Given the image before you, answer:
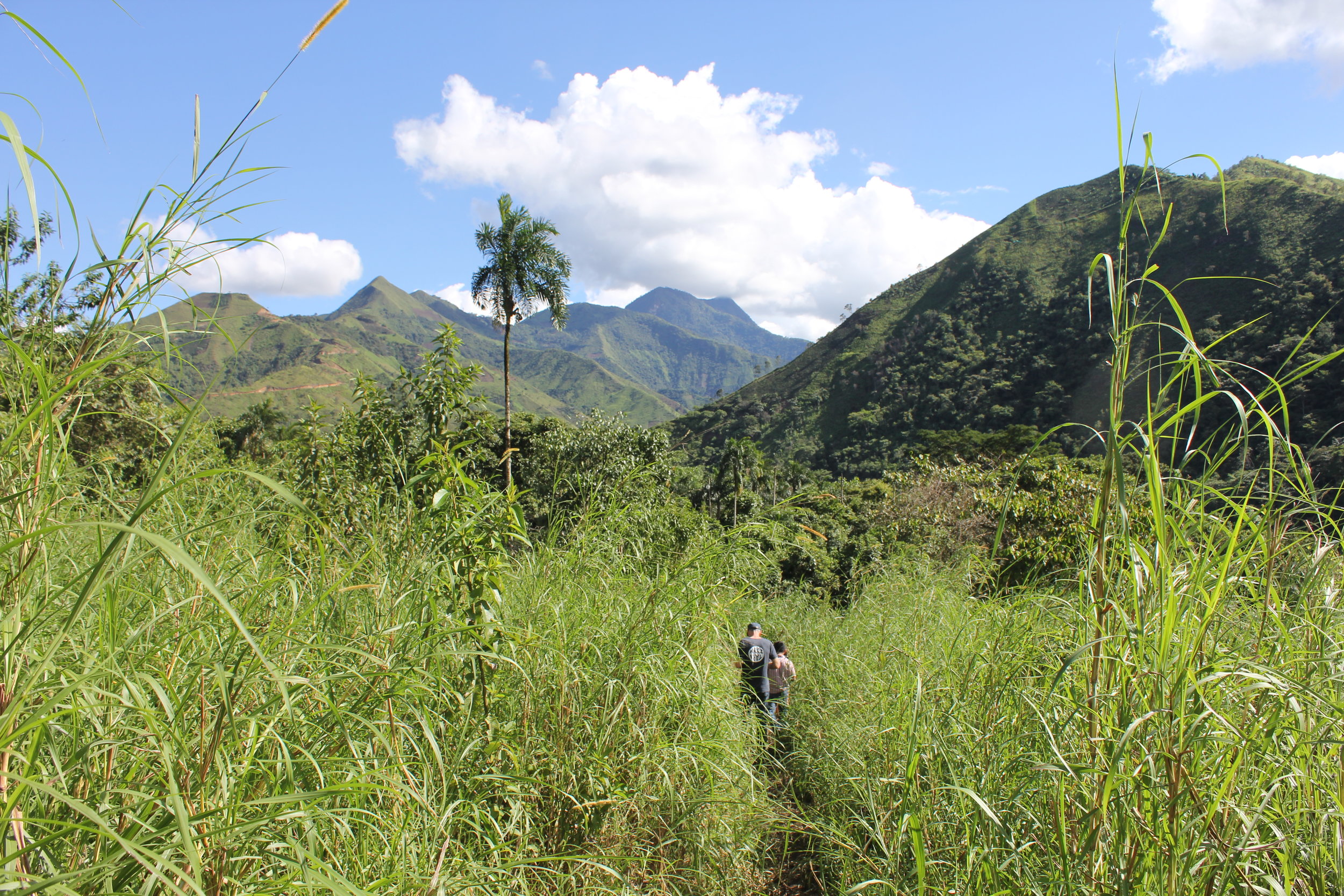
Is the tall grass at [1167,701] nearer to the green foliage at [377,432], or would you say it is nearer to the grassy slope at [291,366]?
the green foliage at [377,432]

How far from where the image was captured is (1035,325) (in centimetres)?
6581

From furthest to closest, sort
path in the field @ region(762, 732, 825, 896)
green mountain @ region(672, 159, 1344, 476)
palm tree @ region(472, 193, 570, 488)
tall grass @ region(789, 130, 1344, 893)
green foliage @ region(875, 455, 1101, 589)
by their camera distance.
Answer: green mountain @ region(672, 159, 1344, 476) < palm tree @ region(472, 193, 570, 488) < green foliage @ region(875, 455, 1101, 589) < path in the field @ region(762, 732, 825, 896) < tall grass @ region(789, 130, 1344, 893)

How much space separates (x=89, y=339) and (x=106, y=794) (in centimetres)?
91

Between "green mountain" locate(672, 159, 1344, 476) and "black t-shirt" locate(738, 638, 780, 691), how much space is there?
41.9m

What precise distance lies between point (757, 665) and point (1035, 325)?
72.2 metres

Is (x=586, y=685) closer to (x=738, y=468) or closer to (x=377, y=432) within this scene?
(x=377, y=432)

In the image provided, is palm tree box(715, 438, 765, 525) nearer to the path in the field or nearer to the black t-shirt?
the black t-shirt

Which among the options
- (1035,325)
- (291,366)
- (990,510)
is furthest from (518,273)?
(291,366)

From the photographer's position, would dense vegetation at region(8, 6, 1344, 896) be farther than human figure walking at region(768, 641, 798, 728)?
No

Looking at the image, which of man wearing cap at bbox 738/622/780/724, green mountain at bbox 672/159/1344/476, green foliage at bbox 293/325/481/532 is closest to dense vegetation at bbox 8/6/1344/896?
man wearing cap at bbox 738/622/780/724

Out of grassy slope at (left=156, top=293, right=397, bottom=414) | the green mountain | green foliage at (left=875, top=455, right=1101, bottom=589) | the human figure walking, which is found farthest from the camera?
grassy slope at (left=156, top=293, right=397, bottom=414)

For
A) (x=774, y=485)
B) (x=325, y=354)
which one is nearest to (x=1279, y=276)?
(x=774, y=485)

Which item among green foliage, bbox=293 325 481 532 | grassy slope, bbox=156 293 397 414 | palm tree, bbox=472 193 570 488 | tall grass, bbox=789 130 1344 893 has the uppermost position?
grassy slope, bbox=156 293 397 414

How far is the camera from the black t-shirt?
4844 millimetres
